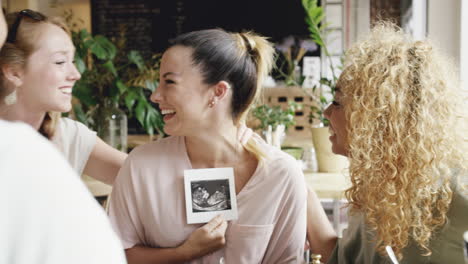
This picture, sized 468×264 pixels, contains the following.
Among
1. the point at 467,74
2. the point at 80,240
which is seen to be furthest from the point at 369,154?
the point at 467,74

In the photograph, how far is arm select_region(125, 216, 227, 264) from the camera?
147cm

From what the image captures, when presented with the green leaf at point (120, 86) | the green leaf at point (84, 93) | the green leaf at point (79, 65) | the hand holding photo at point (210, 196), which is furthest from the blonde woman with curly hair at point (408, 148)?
the green leaf at point (79, 65)

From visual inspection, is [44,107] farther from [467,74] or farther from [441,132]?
[467,74]

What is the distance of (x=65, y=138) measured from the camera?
2.07m

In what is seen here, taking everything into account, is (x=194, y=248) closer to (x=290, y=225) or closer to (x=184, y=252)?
(x=184, y=252)

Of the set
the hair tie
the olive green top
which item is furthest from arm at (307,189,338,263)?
the hair tie

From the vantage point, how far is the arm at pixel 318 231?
1.52 m

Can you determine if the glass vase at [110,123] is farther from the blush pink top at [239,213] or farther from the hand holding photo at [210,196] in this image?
the hand holding photo at [210,196]

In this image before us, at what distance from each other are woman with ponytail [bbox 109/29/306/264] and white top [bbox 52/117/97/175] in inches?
21.8

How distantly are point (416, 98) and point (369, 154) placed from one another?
0.53ft

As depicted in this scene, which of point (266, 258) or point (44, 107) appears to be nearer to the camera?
point (266, 258)

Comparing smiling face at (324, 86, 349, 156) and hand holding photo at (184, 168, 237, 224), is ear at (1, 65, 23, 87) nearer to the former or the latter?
hand holding photo at (184, 168, 237, 224)

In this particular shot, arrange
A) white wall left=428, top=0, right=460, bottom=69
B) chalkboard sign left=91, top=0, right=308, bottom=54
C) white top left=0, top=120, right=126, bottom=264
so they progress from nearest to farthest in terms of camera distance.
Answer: white top left=0, top=120, right=126, bottom=264 → white wall left=428, top=0, right=460, bottom=69 → chalkboard sign left=91, top=0, right=308, bottom=54

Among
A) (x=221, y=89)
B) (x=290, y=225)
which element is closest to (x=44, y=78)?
(x=221, y=89)
